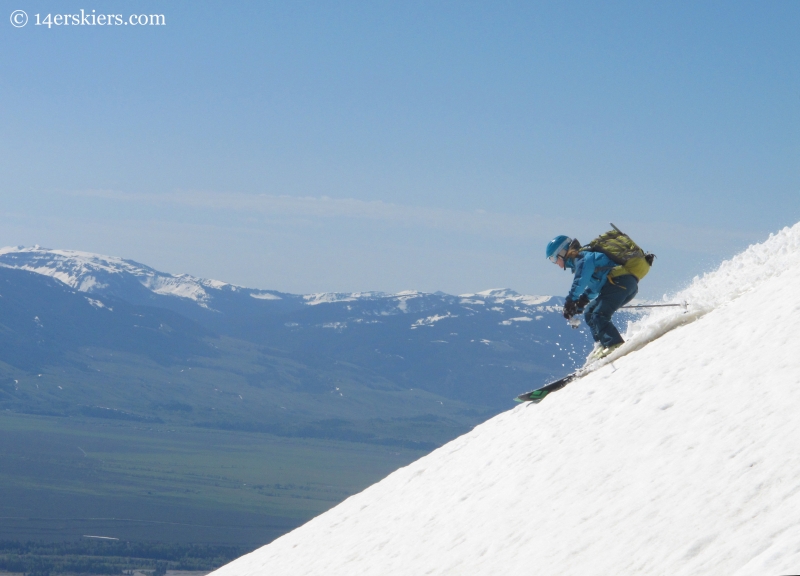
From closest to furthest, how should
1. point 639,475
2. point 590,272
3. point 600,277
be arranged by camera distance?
1. point 639,475
2. point 590,272
3. point 600,277

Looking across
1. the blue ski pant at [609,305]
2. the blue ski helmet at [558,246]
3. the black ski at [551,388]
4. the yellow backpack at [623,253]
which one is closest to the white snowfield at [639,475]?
the black ski at [551,388]

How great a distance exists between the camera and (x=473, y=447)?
14172mm

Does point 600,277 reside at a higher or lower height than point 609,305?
higher

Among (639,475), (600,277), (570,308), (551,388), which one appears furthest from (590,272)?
(639,475)

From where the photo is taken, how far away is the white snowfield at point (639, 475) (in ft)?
23.1

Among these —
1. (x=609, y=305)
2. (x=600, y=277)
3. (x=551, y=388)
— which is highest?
(x=600, y=277)

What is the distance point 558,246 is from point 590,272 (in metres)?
0.93

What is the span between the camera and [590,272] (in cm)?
1371

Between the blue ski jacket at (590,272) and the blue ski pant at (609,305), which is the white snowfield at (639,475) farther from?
the blue ski jacket at (590,272)

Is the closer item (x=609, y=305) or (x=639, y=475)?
(x=639, y=475)

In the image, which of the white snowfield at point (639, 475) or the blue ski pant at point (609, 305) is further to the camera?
the blue ski pant at point (609, 305)

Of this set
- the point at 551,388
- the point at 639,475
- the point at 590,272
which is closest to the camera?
the point at 639,475

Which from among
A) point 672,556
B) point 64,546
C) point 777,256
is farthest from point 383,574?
point 64,546

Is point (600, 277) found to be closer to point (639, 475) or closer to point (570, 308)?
point (570, 308)
